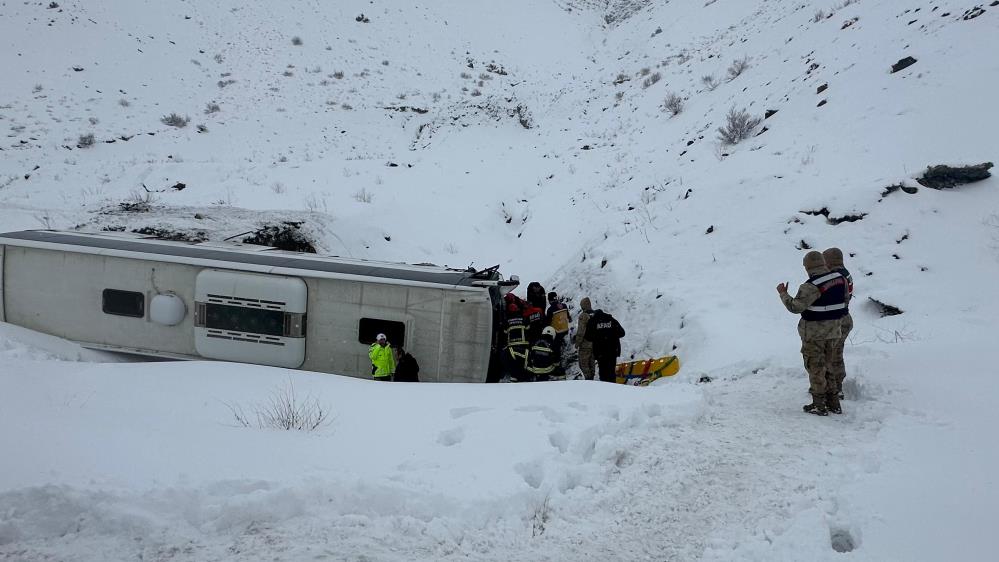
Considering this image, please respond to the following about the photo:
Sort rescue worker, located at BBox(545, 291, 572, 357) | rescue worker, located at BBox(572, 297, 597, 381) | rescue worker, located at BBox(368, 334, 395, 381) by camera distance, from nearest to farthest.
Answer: rescue worker, located at BBox(368, 334, 395, 381), rescue worker, located at BBox(572, 297, 597, 381), rescue worker, located at BBox(545, 291, 572, 357)

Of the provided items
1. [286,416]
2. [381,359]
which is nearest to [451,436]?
[286,416]

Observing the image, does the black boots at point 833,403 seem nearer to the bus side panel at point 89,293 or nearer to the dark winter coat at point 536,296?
the dark winter coat at point 536,296

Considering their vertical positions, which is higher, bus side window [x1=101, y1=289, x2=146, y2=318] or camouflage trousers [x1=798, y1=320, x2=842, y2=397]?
camouflage trousers [x1=798, y1=320, x2=842, y2=397]

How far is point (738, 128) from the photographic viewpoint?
15.6 meters

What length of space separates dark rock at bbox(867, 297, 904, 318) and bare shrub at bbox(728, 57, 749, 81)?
13.8 meters

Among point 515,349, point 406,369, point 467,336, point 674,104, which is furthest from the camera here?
point 674,104

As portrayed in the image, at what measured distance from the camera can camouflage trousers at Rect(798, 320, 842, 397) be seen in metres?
6.06

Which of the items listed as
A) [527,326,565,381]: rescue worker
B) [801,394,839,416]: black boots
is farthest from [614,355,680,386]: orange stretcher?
[801,394,839,416]: black boots

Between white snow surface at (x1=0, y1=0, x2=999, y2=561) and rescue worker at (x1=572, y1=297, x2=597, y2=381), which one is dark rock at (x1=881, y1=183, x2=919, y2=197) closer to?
white snow surface at (x1=0, y1=0, x2=999, y2=561)

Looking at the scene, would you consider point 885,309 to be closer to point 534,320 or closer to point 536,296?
point 534,320

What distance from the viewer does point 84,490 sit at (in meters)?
3.58

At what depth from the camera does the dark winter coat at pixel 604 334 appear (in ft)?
31.1

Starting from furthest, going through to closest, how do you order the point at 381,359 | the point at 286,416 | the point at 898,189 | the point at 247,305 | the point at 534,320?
the point at 898,189, the point at 534,320, the point at 247,305, the point at 381,359, the point at 286,416

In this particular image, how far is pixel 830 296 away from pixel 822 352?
606 mm
